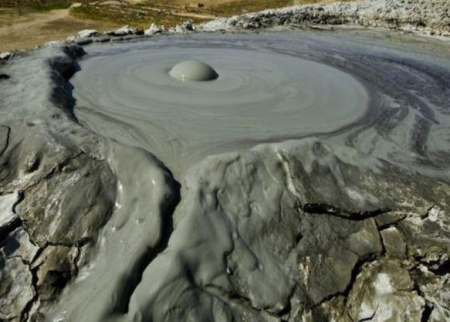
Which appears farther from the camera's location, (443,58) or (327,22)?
(327,22)

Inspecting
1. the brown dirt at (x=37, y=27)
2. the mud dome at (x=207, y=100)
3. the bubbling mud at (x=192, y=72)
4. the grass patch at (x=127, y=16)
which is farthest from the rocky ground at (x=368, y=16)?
the grass patch at (x=127, y=16)

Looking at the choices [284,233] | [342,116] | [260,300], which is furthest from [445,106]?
[260,300]

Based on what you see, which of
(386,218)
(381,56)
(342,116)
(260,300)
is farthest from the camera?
(381,56)

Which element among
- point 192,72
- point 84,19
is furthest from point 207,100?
point 84,19

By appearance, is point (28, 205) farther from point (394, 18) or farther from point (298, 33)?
point (394, 18)

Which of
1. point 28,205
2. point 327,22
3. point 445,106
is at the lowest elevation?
point 327,22

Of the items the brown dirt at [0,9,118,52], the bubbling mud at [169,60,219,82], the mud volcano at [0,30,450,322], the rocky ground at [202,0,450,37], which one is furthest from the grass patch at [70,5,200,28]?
the mud volcano at [0,30,450,322]

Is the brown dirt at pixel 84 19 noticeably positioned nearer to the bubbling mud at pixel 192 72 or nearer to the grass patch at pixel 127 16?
the grass patch at pixel 127 16

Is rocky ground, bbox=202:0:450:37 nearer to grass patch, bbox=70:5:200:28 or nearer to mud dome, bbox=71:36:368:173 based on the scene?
mud dome, bbox=71:36:368:173
